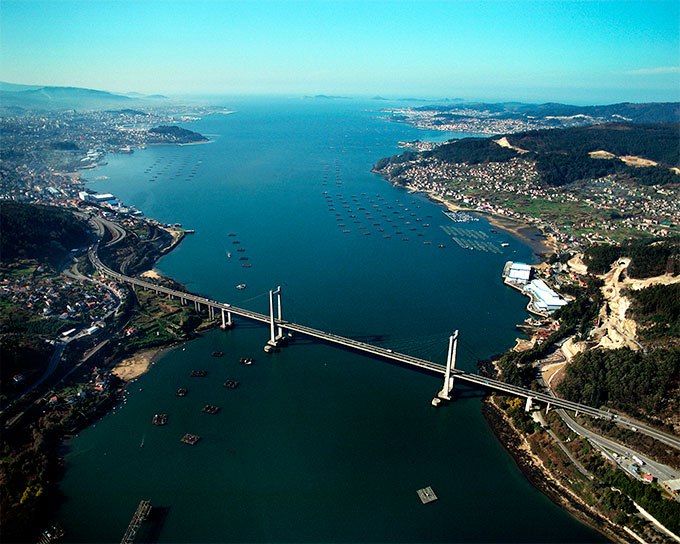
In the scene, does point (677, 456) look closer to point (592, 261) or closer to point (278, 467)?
point (278, 467)

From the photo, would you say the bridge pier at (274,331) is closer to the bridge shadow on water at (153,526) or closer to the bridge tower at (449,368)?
the bridge tower at (449,368)

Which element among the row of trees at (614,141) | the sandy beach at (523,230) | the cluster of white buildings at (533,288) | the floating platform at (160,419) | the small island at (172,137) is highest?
the row of trees at (614,141)

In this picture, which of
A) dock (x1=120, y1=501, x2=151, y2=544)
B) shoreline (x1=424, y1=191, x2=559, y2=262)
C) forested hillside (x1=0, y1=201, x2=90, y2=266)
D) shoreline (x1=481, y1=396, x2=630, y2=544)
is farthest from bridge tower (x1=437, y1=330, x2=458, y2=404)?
forested hillside (x1=0, y1=201, x2=90, y2=266)

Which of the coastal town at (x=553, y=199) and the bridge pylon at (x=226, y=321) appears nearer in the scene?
the bridge pylon at (x=226, y=321)

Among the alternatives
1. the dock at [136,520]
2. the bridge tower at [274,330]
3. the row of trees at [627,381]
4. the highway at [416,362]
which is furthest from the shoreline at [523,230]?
the dock at [136,520]

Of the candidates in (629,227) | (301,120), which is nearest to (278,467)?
(629,227)
